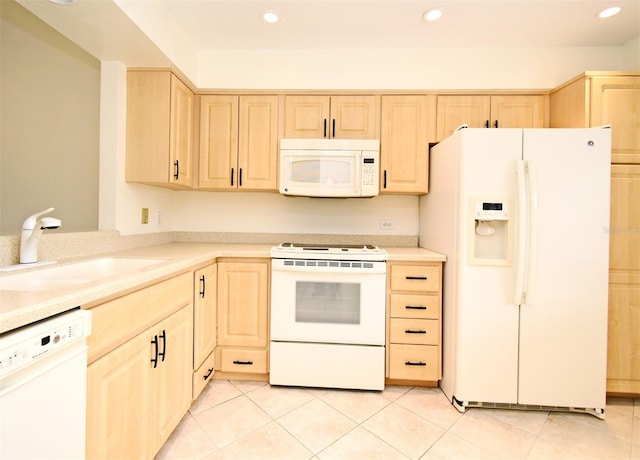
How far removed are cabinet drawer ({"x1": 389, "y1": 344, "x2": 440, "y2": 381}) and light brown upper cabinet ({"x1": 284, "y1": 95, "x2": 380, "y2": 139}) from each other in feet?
5.24

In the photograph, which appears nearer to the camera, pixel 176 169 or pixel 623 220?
pixel 623 220

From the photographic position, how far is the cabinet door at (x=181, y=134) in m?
2.03

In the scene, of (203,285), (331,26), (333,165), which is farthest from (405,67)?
(203,285)

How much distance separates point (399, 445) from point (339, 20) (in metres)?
2.63

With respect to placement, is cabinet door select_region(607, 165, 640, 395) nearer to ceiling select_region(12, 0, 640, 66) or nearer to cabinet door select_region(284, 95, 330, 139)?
ceiling select_region(12, 0, 640, 66)

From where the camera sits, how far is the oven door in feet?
6.38

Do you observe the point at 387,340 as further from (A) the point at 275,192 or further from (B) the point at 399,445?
(A) the point at 275,192

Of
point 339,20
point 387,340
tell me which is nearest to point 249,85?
point 339,20

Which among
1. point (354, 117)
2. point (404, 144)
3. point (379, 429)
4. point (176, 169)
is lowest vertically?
point (379, 429)

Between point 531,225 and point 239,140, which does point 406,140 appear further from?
point 239,140

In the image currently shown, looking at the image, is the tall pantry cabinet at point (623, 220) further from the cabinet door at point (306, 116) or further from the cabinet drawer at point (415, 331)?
the cabinet door at point (306, 116)

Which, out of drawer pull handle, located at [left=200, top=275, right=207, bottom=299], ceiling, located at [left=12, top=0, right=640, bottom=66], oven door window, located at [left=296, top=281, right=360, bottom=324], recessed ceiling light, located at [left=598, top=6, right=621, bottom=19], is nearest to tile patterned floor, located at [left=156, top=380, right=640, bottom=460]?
oven door window, located at [left=296, top=281, right=360, bottom=324]

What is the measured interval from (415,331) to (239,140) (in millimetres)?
1956

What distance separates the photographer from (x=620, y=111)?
187 cm
